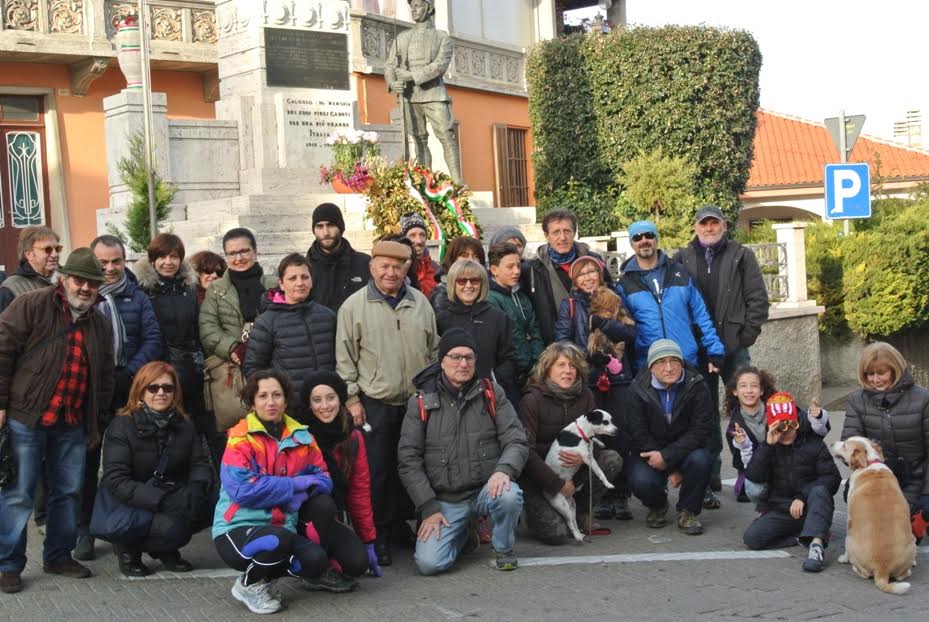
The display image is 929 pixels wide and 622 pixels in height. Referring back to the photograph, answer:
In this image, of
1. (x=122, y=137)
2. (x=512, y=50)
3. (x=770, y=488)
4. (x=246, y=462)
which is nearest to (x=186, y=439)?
(x=246, y=462)

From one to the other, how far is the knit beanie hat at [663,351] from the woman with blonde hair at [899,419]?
112 centimetres

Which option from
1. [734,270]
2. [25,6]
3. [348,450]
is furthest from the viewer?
[25,6]

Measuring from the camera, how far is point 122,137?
15.5 m

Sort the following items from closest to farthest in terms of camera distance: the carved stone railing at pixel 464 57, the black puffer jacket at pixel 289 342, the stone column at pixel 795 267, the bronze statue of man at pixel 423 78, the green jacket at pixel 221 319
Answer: the black puffer jacket at pixel 289 342 < the green jacket at pixel 221 319 < the stone column at pixel 795 267 < the bronze statue of man at pixel 423 78 < the carved stone railing at pixel 464 57

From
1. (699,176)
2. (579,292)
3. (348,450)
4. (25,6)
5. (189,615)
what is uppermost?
(25,6)

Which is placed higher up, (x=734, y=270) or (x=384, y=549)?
(x=734, y=270)

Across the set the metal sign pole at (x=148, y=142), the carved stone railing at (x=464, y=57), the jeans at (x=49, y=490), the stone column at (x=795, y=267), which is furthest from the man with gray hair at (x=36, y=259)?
the carved stone railing at (x=464, y=57)

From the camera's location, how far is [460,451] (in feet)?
22.6

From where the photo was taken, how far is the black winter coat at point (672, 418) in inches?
303

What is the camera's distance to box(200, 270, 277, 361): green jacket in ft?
24.8

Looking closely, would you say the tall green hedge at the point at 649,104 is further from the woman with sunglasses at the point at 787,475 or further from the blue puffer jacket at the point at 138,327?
the blue puffer jacket at the point at 138,327

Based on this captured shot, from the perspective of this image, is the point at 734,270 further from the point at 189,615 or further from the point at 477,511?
the point at 189,615

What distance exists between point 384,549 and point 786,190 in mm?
31312

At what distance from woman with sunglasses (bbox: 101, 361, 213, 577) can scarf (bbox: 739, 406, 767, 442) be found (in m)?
3.44
